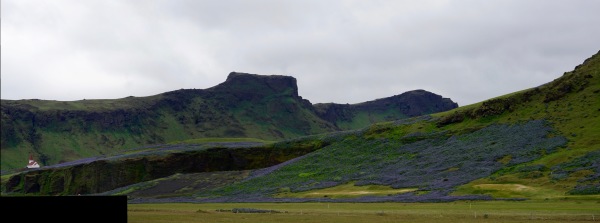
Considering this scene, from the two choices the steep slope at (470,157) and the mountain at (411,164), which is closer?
the steep slope at (470,157)

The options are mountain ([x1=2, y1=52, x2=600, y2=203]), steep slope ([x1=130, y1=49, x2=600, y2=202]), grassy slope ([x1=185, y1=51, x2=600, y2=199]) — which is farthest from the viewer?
mountain ([x1=2, y1=52, x2=600, y2=203])

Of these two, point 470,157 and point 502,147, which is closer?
point 470,157

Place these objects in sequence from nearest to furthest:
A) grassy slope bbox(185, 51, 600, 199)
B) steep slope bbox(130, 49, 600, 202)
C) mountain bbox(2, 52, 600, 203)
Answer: steep slope bbox(130, 49, 600, 202), grassy slope bbox(185, 51, 600, 199), mountain bbox(2, 52, 600, 203)

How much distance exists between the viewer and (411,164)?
323ft

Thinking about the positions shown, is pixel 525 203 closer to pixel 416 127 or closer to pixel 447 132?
pixel 447 132

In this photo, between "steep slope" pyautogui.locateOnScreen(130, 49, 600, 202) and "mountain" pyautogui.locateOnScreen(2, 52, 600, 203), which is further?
"mountain" pyautogui.locateOnScreen(2, 52, 600, 203)

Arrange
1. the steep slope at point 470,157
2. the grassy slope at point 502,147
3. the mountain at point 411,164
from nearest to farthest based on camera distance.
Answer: the steep slope at point 470,157
the grassy slope at point 502,147
the mountain at point 411,164

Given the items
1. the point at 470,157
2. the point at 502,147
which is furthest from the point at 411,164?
the point at 502,147

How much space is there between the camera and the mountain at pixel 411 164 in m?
74.1

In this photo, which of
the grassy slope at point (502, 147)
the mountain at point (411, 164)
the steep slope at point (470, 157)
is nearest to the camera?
the steep slope at point (470, 157)

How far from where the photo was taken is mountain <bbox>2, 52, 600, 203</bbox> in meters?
74.1

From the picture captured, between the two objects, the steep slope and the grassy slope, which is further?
the grassy slope

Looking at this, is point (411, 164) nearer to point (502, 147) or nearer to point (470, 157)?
point (470, 157)

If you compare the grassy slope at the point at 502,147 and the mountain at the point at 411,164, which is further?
the mountain at the point at 411,164
